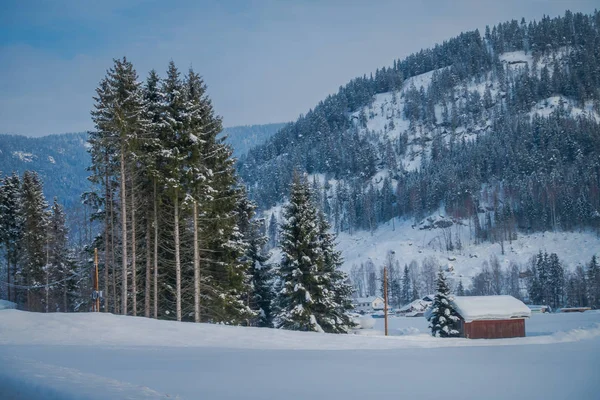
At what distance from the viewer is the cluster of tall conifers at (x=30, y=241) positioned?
37.5m

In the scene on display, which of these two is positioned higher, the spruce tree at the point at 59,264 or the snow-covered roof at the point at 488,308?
the spruce tree at the point at 59,264

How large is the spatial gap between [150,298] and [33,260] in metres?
17.6

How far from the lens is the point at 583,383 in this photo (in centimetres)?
1040

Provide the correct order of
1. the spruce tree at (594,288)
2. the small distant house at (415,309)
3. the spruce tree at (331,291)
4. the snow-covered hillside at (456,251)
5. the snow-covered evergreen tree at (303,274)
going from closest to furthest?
the snow-covered evergreen tree at (303,274), the spruce tree at (331,291), the spruce tree at (594,288), the small distant house at (415,309), the snow-covered hillside at (456,251)

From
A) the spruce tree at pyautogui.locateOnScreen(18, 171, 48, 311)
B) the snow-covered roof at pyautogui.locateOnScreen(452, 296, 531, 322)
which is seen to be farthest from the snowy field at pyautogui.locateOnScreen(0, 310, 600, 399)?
the snow-covered roof at pyautogui.locateOnScreen(452, 296, 531, 322)

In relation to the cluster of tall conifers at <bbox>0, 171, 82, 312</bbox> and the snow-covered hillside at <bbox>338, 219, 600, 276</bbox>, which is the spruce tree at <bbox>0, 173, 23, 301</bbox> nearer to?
the cluster of tall conifers at <bbox>0, 171, 82, 312</bbox>

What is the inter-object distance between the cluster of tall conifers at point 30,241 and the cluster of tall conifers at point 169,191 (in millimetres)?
14299

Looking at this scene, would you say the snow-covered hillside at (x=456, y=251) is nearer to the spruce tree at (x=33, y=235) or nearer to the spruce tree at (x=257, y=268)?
the spruce tree at (x=33, y=235)

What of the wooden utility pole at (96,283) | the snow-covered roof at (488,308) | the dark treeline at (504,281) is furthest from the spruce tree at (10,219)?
the dark treeline at (504,281)

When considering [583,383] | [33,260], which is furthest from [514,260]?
[583,383]

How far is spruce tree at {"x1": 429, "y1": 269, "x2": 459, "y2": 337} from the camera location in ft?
133

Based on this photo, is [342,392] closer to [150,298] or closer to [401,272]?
[150,298]

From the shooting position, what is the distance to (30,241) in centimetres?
3750

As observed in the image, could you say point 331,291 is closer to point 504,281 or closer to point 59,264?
point 59,264
